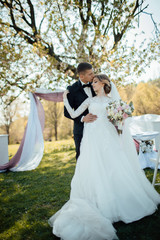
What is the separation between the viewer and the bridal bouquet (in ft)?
8.37

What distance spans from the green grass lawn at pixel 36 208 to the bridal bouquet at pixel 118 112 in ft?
4.36

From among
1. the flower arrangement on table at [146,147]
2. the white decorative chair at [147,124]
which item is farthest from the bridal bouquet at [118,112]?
the white decorative chair at [147,124]

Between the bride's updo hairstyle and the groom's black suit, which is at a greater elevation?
the bride's updo hairstyle

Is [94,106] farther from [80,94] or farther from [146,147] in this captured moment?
[146,147]

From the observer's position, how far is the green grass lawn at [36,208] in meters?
2.12

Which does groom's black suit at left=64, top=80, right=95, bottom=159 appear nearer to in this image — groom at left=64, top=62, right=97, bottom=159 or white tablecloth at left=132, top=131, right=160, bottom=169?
groom at left=64, top=62, right=97, bottom=159

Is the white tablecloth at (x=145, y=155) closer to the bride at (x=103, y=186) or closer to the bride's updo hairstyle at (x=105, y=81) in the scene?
the bride at (x=103, y=186)

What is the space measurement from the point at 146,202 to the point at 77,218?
3.29 feet

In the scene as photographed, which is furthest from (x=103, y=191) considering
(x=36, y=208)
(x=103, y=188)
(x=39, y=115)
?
(x=39, y=115)

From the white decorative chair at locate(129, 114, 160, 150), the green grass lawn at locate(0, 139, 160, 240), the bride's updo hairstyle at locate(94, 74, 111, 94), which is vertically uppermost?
the bride's updo hairstyle at locate(94, 74, 111, 94)

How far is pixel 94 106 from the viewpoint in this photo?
2.84 m

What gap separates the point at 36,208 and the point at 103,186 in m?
1.44

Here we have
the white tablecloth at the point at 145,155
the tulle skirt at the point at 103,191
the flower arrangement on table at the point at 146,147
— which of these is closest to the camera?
the tulle skirt at the point at 103,191

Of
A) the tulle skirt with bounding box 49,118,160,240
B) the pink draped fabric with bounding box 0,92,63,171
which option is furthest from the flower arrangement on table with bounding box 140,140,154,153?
the pink draped fabric with bounding box 0,92,63,171
